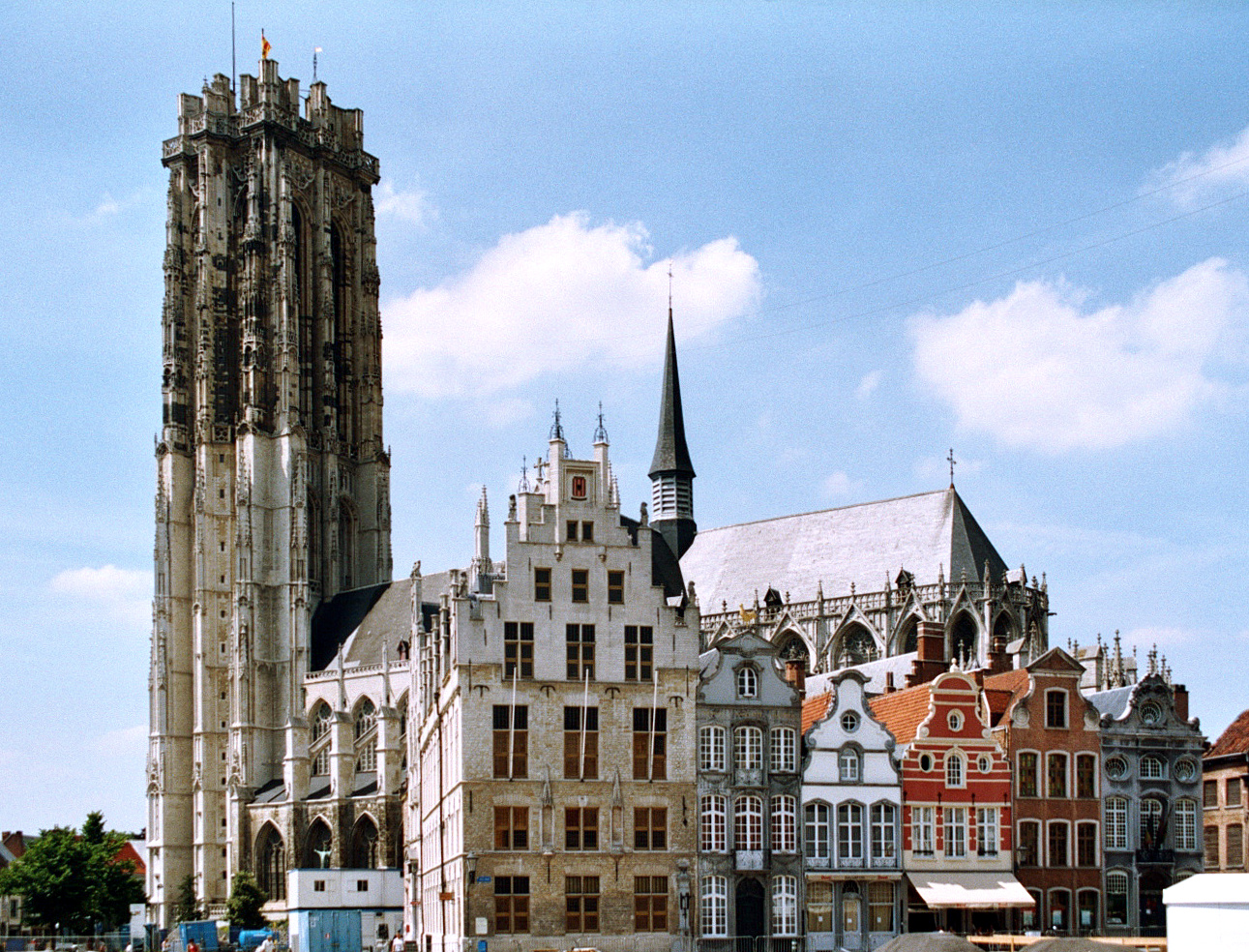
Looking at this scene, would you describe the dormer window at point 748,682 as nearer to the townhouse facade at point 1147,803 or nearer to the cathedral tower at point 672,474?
the townhouse facade at point 1147,803

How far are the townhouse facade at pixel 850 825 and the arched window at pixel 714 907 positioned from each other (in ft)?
8.31

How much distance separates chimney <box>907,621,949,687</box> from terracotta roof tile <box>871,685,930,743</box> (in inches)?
122

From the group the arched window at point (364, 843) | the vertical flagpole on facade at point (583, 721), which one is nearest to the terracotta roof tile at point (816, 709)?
the vertical flagpole on facade at point (583, 721)

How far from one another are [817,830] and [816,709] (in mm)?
5181

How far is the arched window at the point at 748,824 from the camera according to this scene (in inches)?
2036

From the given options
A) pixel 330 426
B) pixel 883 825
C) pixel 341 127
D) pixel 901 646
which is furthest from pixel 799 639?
pixel 341 127

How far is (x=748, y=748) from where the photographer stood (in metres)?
52.3

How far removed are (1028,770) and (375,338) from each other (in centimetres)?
7937

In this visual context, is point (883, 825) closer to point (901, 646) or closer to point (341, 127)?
point (901, 646)

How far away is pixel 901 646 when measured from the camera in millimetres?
93438

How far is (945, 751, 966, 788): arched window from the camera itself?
54656mm

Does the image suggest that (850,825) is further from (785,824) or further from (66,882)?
(66,882)

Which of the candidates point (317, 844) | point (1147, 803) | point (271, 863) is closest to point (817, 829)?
point (1147, 803)

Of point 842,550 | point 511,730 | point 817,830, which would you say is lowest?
point 817,830
